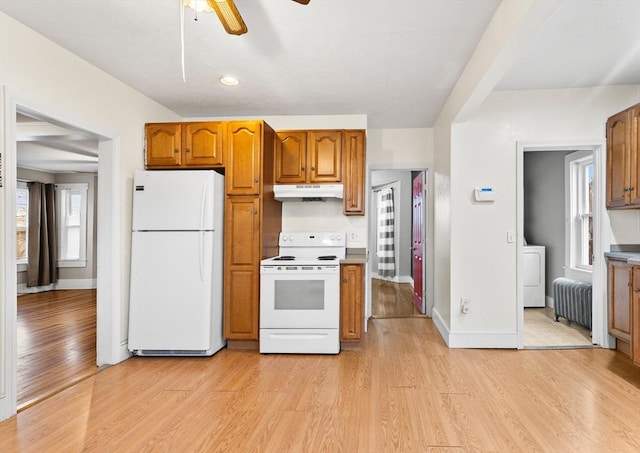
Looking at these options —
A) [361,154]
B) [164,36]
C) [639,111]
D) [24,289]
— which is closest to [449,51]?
[361,154]

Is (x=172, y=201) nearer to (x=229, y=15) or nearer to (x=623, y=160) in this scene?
(x=229, y=15)

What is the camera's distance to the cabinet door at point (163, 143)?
3721mm

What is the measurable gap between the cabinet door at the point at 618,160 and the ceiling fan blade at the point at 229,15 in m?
3.37

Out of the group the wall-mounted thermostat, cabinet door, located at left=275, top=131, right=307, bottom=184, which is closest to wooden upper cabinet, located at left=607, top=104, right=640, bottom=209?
the wall-mounted thermostat

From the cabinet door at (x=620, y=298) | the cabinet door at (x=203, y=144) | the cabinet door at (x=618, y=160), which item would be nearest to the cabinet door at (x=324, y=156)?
the cabinet door at (x=203, y=144)

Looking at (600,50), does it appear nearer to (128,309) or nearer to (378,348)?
(378,348)

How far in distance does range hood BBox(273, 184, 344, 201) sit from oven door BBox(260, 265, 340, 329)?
0.86m

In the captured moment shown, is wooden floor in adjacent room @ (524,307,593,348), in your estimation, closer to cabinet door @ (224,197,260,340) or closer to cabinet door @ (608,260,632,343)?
cabinet door @ (608,260,632,343)

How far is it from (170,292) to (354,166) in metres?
2.21

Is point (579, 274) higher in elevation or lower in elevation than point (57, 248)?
lower

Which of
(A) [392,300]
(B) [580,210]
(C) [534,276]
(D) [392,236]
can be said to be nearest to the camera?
(B) [580,210]

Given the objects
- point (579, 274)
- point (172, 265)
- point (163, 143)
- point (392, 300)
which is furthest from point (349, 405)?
point (392, 300)

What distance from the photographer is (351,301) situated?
3602 mm

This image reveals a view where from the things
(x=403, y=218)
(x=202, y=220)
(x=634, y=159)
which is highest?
(x=634, y=159)
